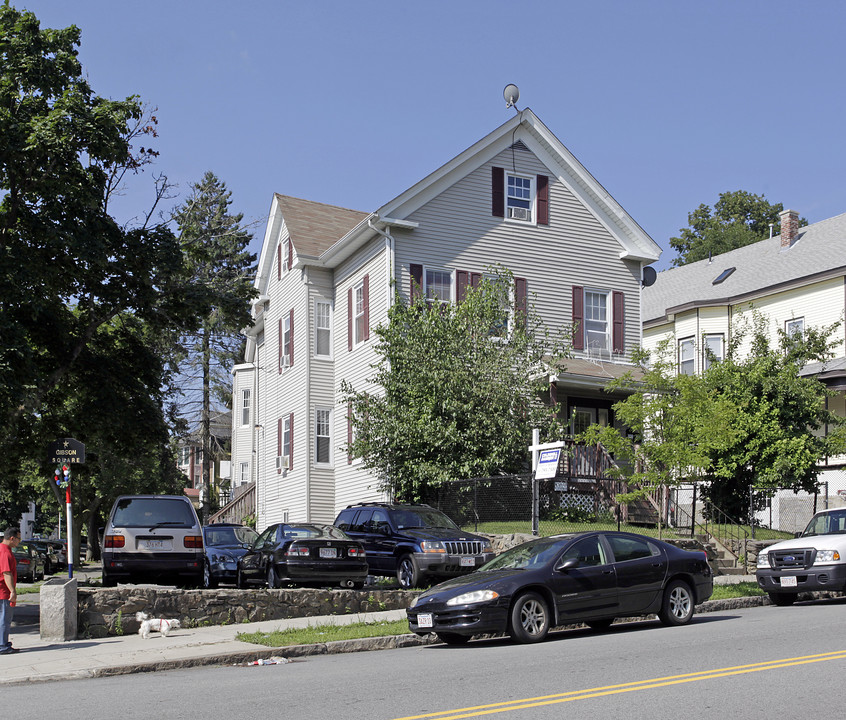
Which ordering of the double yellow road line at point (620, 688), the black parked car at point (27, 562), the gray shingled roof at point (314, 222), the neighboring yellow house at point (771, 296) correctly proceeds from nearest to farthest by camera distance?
the double yellow road line at point (620, 688) < the gray shingled roof at point (314, 222) < the black parked car at point (27, 562) < the neighboring yellow house at point (771, 296)

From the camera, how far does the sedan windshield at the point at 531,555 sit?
13.0 metres

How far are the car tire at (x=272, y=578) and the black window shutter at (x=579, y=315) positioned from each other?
14754 millimetres

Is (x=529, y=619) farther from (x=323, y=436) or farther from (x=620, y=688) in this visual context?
(x=323, y=436)

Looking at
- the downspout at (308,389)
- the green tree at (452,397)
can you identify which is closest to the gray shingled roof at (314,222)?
the downspout at (308,389)

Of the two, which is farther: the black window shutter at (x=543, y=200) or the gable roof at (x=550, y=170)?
the black window shutter at (x=543, y=200)

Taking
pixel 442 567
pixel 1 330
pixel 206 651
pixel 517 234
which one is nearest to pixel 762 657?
pixel 206 651

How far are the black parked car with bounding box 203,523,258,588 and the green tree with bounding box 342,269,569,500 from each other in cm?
376

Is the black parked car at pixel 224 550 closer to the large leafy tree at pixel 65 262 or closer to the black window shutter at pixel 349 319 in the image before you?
the large leafy tree at pixel 65 262

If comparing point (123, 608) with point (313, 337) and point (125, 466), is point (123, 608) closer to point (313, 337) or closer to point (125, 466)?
point (313, 337)

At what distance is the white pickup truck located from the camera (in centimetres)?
1619

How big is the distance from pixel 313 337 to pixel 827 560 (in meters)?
19.2

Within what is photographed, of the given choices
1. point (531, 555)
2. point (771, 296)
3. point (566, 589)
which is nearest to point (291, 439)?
point (771, 296)

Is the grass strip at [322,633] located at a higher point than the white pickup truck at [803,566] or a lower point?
lower

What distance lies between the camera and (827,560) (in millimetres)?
16344
